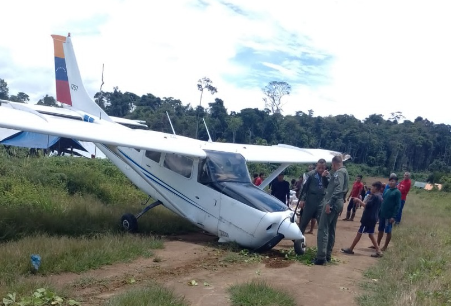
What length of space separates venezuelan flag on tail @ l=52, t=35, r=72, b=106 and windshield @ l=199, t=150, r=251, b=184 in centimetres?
990

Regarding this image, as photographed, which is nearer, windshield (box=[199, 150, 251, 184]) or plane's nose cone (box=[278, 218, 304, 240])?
plane's nose cone (box=[278, 218, 304, 240])

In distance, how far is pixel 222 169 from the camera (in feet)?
32.7

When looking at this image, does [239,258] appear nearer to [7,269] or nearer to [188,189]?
[188,189]

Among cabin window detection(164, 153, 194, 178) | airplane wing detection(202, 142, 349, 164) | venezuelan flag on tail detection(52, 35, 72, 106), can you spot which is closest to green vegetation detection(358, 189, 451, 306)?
airplane wing detection(202, 142, 349, 164)

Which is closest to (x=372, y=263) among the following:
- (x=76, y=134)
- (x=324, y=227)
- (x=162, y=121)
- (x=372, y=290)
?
(x=324, y=227)

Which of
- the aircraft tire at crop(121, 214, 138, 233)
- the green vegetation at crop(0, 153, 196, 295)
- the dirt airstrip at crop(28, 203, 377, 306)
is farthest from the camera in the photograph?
the aircraft tire at crop(121, 214, 138, 233)

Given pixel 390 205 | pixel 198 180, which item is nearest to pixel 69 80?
pixel 198 180

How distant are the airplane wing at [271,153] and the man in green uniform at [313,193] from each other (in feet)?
6.20

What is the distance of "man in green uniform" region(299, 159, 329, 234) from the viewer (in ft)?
32.5

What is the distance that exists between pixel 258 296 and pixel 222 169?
435 cm

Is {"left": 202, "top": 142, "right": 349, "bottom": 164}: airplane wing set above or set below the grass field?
above

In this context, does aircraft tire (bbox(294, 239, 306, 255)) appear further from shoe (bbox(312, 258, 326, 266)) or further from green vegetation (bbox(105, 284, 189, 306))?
green vegetation (bbox(105, 284, 189, 306))

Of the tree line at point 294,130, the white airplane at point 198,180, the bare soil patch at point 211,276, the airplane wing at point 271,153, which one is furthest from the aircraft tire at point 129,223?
the tree line at point 294,130

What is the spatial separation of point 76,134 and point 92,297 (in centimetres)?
402
